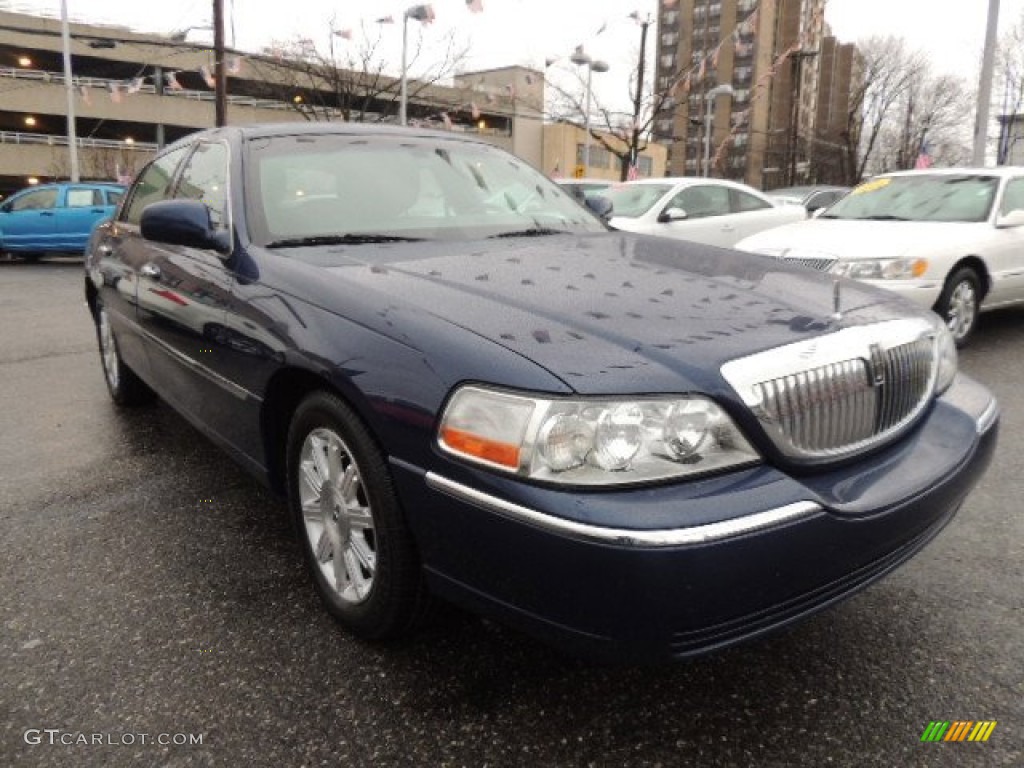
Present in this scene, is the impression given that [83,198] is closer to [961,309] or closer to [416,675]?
[961,309]

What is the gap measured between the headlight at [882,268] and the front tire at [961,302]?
40 centimetres

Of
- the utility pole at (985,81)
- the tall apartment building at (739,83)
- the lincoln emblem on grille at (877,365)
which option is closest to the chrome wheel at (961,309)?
the lincoln emblem on grille at (877,365)

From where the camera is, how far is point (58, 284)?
12055mm

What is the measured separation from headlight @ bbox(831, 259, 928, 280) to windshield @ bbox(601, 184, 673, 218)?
3.62m

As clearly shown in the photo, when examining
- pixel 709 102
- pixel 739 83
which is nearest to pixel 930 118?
pixel 709 102

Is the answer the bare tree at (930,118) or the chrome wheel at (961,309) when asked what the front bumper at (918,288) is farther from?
the bare tree at (930,118)

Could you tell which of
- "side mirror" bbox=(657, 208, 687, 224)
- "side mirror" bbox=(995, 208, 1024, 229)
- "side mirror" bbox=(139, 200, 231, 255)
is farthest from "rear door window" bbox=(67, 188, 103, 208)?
"side mirror" bbox=(995, 208, 1024, 229)

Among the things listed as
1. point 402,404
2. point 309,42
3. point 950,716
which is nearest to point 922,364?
point 950,716

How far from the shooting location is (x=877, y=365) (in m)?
2.12

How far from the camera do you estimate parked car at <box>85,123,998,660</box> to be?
1.70m

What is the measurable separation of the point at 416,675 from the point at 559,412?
91 centimetres

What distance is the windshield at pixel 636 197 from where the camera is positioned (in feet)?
30.9

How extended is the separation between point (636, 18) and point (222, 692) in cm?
2374

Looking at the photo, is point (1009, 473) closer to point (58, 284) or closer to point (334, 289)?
point (334, 289)
